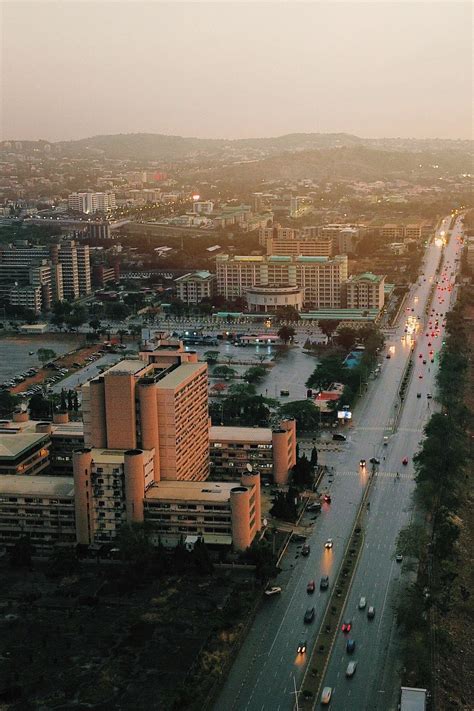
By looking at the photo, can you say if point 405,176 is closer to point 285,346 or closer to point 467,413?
point 285,346

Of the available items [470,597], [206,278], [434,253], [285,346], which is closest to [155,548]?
[470,597]

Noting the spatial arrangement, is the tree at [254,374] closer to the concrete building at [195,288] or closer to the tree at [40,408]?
the tree at [40,408]

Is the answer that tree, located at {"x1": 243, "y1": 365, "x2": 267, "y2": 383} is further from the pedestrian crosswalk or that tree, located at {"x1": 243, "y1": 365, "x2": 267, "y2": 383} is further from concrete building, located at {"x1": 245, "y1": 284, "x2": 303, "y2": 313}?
concrete building, located at {"x1": 245, "y1": 284, "x2": 303, "y2": 313}

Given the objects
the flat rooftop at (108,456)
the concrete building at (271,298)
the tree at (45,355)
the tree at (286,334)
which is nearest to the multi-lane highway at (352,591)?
the flat rooftop at (108,456)

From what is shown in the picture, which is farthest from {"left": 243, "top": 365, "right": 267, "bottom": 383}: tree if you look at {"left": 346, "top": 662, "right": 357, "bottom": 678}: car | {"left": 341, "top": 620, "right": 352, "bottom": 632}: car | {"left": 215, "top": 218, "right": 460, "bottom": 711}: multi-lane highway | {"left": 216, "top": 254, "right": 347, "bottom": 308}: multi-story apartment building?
{"left": 346, "top": 662, "right": 357, "bottom": 678}: car

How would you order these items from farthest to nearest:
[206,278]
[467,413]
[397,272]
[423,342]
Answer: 1. [397,272]
2. [206,278]
3. [423,342]
4. [467,413]

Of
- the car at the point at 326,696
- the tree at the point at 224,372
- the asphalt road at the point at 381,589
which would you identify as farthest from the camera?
the tree at the point at 224,372

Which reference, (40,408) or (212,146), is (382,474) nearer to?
(40,408)
